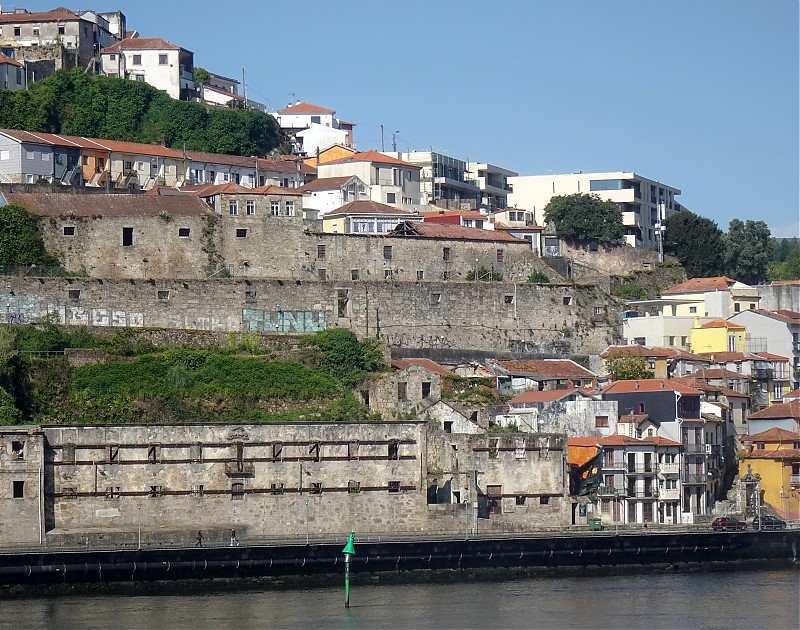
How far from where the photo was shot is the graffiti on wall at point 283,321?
234 ft

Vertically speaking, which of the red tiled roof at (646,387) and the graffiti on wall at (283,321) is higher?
the graffiti on wall at (283,321)

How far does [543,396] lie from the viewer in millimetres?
68688

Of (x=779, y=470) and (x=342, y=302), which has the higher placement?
(x=342, y=302)

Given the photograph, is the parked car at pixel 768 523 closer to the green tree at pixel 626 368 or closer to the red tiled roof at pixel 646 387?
the red tiled roof at pixel 646 387

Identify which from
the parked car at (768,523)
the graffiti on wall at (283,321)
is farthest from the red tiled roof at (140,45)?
the parked car at (768,523)

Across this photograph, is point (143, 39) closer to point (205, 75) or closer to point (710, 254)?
point (205, 75)

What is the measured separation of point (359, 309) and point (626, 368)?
10500 millimetres

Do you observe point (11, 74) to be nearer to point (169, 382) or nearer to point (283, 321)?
point (283, 321)

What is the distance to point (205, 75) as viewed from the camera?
353 feet

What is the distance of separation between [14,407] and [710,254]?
40461 millimetres

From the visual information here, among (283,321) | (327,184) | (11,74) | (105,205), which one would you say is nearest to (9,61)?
(11,74)

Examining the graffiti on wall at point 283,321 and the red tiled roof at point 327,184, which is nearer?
the graffiti on wall at point 283,321

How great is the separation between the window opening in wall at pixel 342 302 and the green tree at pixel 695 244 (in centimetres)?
2361

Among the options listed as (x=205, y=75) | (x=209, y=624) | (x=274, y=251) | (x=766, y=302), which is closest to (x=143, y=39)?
(x=205, y=75)
